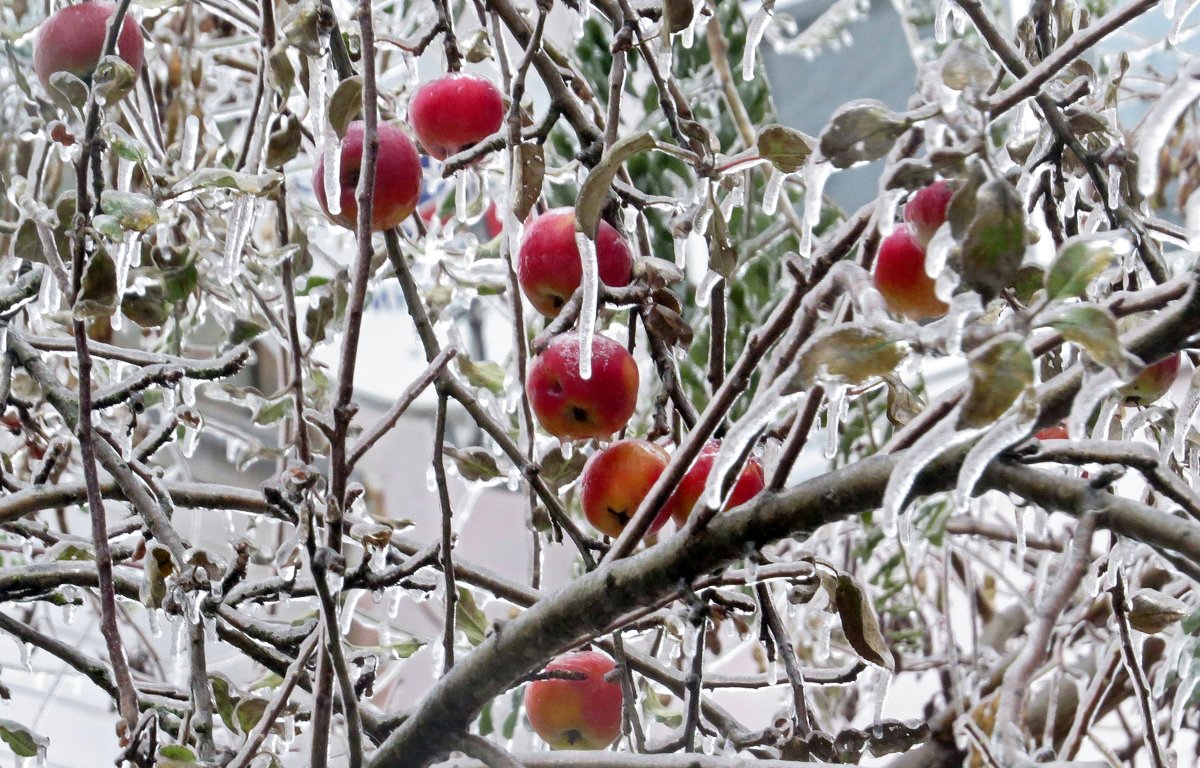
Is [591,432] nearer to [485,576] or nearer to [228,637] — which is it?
[485,576]

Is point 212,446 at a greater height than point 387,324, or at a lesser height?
lesser

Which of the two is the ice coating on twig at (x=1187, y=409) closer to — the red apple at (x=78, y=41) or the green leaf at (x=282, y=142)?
the green leaf at (x=282, y=142)

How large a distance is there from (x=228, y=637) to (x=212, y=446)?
6.03ft

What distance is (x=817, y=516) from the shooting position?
15.1 inches

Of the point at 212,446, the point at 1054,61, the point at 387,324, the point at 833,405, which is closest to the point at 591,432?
the point at 833,405

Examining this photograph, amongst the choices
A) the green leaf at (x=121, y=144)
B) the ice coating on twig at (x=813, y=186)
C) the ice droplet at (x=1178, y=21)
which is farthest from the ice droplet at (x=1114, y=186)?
the green leaf at (x=121, y=144)

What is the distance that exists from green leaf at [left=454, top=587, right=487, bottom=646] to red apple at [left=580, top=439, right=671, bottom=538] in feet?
0.25

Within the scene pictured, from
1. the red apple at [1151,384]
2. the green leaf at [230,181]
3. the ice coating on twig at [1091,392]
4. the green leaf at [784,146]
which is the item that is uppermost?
the green leaf at [230,181]

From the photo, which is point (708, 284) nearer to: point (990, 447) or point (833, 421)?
point (833, 421)

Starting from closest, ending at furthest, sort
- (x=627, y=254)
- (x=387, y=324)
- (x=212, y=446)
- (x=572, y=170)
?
(x=627, y=254) < (x=572, y=170) < (x=212, y=446) < (x=387, y=324)

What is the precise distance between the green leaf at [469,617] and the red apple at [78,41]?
341 mm

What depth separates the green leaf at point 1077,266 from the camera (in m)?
0.31

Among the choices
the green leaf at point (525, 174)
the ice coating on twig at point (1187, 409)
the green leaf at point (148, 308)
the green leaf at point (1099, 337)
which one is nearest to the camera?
the green leaf at point (1099, 337)

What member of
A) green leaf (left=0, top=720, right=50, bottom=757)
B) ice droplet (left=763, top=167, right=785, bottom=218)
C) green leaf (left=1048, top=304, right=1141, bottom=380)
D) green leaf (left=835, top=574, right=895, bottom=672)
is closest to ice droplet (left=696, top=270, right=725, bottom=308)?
ice droplet (left=763, top=167, right=785, bottom=218)
